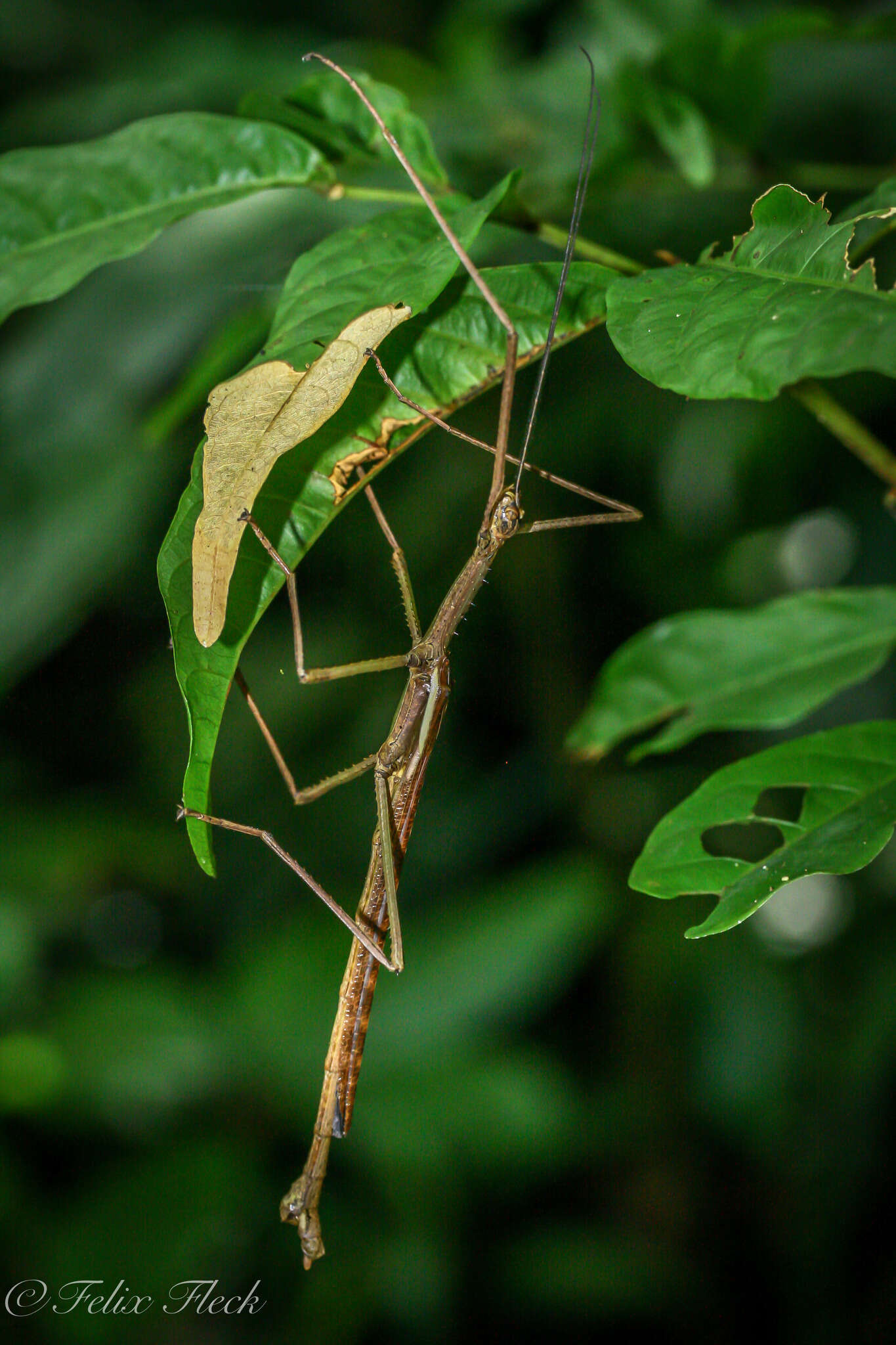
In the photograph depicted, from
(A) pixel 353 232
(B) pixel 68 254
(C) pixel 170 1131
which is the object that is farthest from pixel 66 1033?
(A) pixel 353 232

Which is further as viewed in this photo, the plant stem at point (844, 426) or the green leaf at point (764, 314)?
the plant stem at point (844, 426)

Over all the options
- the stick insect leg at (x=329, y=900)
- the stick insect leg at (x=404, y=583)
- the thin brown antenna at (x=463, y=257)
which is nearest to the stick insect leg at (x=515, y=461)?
the thin brown antenna at (x=463, y=257)

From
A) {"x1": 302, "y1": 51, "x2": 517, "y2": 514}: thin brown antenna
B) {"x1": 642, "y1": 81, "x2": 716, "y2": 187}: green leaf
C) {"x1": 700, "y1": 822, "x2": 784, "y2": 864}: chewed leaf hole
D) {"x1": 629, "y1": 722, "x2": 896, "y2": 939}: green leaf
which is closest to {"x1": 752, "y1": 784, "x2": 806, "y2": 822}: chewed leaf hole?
{"x1": 700, "y1": 822, "x2": 784, "y2": 864}: chewed leaf hole

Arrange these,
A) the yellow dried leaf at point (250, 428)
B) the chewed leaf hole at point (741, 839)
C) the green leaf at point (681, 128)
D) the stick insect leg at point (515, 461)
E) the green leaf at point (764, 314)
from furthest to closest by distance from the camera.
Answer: the chewed leaf hole at point (741, 839) < the green leaf at point (681, 128) < the stick insect leg at point (515, 461) < the yellow dried leaf at point (250, 428) < the green leaf at point (764, 314)

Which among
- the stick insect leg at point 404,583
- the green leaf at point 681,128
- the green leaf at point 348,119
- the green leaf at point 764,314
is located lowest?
the stick insect leg at point 404,583

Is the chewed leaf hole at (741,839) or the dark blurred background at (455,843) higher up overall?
the dark blurred background at (455,843)

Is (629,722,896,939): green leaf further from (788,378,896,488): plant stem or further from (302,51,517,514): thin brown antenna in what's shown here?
(302,51,517,514): thin brown antenna

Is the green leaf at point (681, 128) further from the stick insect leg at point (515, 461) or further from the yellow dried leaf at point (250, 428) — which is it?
the yellow dried leaf at point (250, 428)
